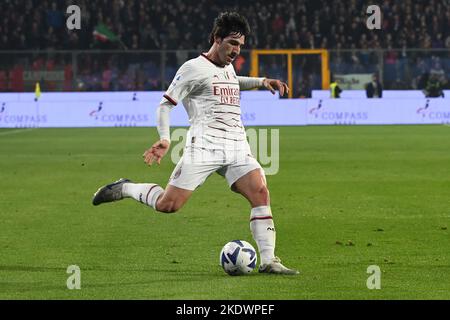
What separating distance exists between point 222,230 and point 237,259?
328 cm

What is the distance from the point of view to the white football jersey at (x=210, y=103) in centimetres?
933

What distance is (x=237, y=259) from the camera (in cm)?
905

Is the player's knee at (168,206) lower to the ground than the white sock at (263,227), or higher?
higher

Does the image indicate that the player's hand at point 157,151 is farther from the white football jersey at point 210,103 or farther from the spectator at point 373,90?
the spectator at point 373,90

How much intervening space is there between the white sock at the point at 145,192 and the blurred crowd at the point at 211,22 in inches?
1433

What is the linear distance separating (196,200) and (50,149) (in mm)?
11548

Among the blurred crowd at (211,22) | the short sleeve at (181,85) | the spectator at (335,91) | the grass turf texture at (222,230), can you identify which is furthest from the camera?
the blurred crowd at (211,22)

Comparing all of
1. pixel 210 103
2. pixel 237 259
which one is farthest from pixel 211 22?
pixel 237 259

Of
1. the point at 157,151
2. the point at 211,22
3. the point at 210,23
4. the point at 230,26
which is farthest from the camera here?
the point at 211,22

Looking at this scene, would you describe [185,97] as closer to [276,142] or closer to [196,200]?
[196,200]

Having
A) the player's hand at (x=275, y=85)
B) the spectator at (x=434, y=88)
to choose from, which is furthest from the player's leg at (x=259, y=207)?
the spectator at (x=434, y=88)

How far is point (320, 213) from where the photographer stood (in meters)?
14.1

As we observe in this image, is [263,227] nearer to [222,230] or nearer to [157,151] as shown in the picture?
[157,151]

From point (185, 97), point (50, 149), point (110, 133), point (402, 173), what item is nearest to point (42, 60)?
point (110, 133)
